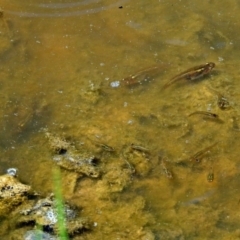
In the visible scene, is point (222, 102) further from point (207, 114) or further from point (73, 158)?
point (73, 158)

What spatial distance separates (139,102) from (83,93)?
536mm

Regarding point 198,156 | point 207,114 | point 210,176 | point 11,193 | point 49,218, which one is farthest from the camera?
point 207,114

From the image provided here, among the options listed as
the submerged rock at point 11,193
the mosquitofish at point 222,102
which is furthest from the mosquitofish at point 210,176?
the submerged rock at point 11,193

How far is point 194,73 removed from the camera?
443 cm

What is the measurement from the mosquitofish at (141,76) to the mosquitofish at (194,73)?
0.18 m

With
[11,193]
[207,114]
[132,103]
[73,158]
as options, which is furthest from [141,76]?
[11,193]

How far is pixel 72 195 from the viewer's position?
3.54 meters

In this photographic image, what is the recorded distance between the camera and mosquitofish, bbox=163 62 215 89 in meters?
4.40

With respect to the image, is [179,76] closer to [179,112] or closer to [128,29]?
[179,112]

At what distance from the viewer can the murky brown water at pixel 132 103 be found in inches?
139

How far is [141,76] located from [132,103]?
0.35 meters

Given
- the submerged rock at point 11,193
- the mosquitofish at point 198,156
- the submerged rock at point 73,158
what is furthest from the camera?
the mosquitofish at point 198,156

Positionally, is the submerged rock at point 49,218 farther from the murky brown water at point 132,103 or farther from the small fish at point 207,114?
the small fish at point 207,114

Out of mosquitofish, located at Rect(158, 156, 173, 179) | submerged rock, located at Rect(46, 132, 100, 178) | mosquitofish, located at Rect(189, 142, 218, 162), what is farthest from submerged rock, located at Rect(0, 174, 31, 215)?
mosquitofish, located at Rect(189, 142, 218, 162)
